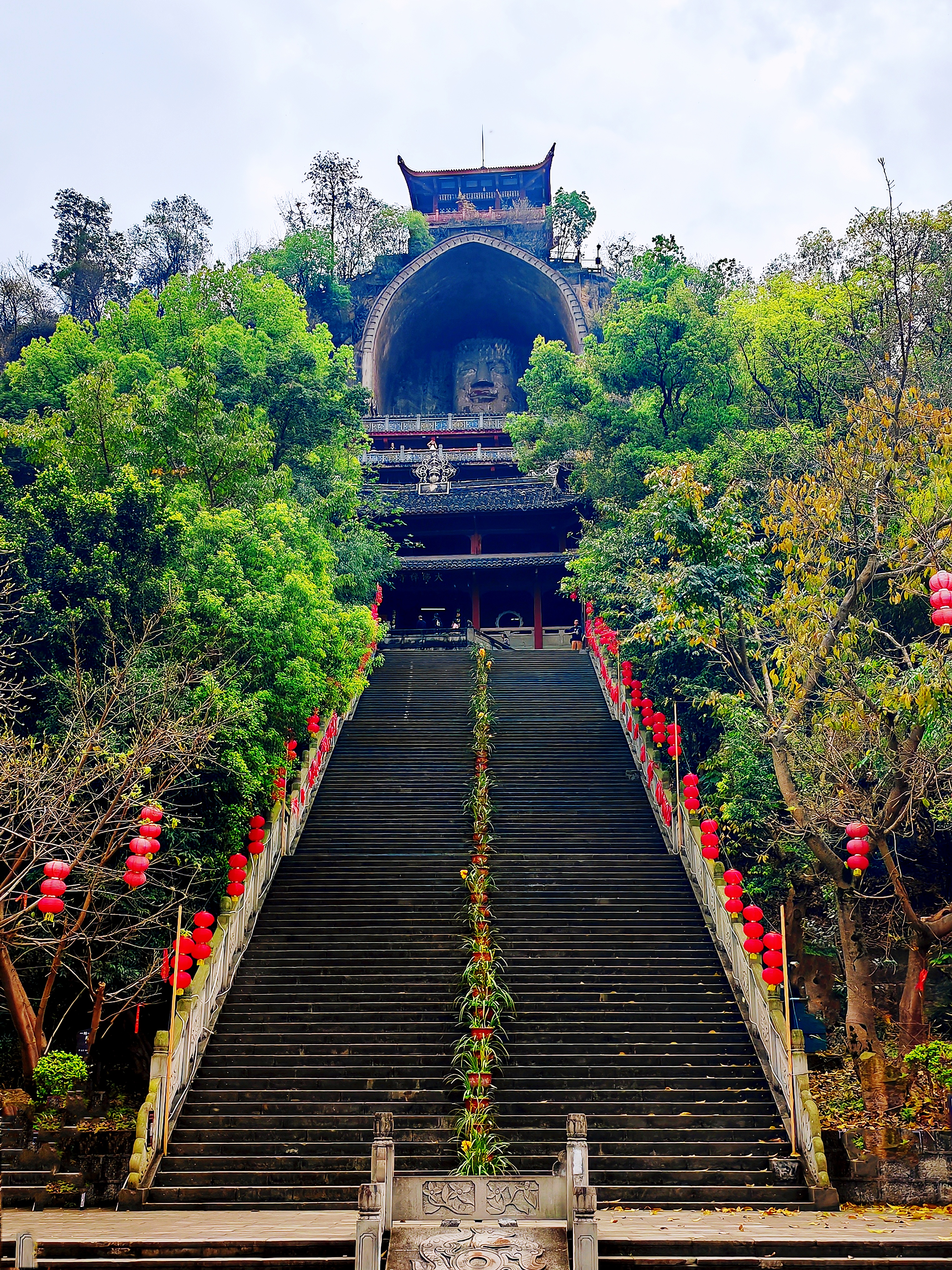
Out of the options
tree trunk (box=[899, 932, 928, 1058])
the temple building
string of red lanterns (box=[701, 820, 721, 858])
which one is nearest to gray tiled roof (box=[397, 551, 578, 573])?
the temple building

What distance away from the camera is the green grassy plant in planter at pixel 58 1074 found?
10.0 m

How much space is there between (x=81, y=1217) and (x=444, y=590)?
63.3 ft

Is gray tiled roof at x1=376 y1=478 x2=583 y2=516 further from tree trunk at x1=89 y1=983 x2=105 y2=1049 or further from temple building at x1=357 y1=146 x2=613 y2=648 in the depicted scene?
tree trunk at x1=89 y1=983 x2=105 y2=1049

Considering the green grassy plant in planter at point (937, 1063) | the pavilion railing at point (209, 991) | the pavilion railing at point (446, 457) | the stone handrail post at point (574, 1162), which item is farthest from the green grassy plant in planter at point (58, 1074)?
the pavilion railing at point (446, 457)

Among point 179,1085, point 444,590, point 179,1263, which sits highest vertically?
point 444,590

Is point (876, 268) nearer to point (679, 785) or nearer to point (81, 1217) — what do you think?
point (679, 785)

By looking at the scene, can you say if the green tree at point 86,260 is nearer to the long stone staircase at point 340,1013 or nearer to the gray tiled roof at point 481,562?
the gray tiled roof at point 481,562

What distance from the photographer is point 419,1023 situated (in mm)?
10719

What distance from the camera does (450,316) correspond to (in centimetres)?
3519

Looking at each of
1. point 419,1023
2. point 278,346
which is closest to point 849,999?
point 419,1023

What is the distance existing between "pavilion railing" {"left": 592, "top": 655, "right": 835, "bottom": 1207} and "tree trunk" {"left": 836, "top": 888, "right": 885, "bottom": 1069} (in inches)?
40.2

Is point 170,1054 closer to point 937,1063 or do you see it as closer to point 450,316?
point 937,1063

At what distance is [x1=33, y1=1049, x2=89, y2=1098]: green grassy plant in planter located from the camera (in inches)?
394

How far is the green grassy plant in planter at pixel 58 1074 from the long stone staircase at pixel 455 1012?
122 centimetres
